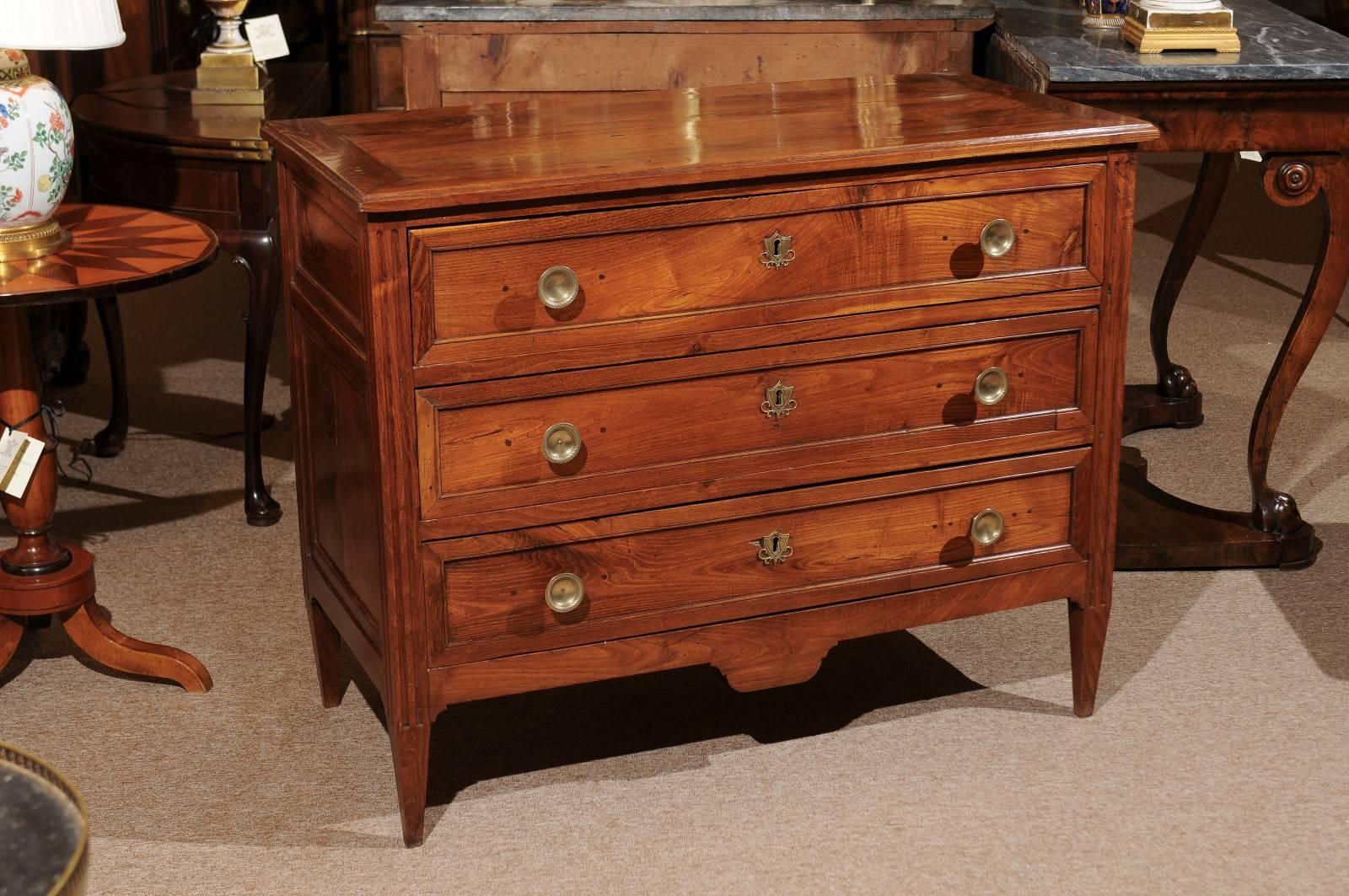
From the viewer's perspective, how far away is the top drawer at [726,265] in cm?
215

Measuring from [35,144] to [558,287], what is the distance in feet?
3.18

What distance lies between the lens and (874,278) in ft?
7.76

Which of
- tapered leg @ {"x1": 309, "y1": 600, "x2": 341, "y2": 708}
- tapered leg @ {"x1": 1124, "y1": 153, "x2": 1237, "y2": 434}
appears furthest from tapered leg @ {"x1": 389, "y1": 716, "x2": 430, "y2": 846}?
tapered leg @ {"x1": 1124, "y1": 153, "x2": 1237, "y2": 434}

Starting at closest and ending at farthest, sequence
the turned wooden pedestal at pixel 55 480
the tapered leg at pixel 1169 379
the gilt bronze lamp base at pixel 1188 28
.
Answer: the turned wooden pedestal at pixel 55 480
the gilt bronze lamp base at pixel 1188 28
the tapered leg at pixel 1169 379

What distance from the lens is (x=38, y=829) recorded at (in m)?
0.96

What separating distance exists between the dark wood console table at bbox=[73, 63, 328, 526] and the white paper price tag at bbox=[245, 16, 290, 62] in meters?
0.10

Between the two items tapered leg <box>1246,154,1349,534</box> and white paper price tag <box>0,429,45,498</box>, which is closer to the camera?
white paper price tag <box>0,429,45,498</box>

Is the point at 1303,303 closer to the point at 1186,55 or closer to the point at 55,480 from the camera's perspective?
the point at 1186,55

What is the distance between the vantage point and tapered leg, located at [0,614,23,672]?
279cm

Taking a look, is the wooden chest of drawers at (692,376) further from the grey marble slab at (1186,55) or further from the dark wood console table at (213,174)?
the dark wood console table at (213,174)

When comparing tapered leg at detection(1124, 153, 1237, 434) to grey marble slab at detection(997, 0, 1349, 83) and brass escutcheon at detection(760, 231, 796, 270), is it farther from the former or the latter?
brass escutcheon at detection(760, 231, 796, 270)

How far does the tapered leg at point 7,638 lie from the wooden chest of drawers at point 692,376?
573mm

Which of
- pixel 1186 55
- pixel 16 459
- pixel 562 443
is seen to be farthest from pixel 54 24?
pixel 1186 55

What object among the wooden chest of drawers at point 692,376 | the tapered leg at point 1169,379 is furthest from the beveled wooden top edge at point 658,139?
the tapered leg at point 1169,379
